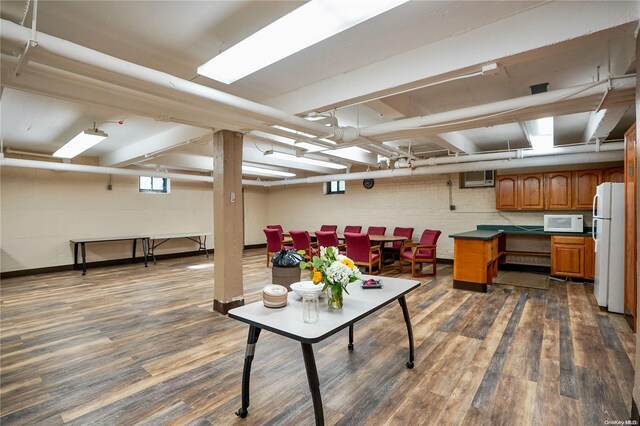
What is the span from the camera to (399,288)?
2430 millimetres

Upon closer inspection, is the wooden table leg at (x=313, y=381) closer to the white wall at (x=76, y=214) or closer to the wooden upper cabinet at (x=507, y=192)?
the wooden upper cabinet at (x=507, y=192)

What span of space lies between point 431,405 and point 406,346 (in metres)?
0.89

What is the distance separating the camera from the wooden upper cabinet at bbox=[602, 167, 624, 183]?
5198 millimetres

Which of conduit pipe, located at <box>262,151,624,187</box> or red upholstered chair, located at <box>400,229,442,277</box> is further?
red upholstered chair, located at <box>400,229,442,277</box>

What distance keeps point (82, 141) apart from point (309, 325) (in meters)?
4.92

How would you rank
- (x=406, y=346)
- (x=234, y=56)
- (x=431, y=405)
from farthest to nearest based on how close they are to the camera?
(x=406, y=346)
(x=234, y=56)
(x=431, y=405)

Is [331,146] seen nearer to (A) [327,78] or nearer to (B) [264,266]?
(A) [327,78]

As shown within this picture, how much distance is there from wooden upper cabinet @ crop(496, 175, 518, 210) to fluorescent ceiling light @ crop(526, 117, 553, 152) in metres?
1.16

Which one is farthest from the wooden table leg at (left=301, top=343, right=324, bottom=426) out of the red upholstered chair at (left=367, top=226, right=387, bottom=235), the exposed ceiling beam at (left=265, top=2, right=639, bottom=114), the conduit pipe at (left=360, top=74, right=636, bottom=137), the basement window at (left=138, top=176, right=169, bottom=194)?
the basement window at (left=138, top=176, right=169, bottom=194)

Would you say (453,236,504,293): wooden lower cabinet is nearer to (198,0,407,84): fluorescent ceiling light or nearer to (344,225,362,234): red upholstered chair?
(344,225,362,234): red upholstered chair

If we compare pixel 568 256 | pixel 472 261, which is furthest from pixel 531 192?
pixel 472 261

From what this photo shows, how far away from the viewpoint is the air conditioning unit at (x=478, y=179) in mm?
6699

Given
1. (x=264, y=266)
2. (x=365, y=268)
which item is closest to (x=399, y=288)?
(x=365, y=268)

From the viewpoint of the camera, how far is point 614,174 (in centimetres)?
527
